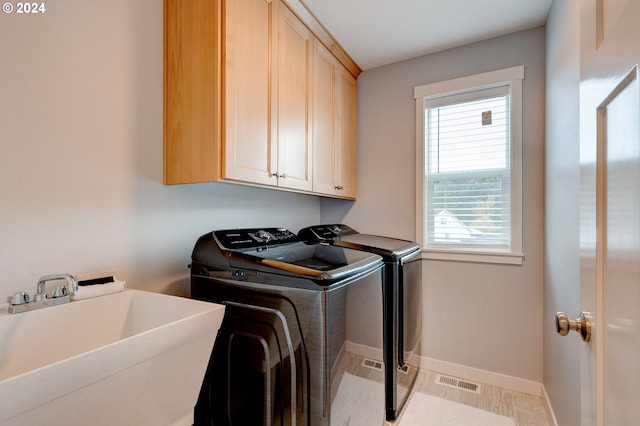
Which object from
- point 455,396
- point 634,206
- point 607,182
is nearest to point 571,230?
point 607,182

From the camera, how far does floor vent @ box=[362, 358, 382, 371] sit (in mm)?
1452

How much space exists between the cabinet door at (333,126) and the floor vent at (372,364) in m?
1.08

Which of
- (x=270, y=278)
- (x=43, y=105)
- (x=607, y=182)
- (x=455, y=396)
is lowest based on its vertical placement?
(x=455, y=396)

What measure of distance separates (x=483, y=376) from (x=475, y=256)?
34.3 inches

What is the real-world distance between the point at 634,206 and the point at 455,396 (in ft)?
6.67

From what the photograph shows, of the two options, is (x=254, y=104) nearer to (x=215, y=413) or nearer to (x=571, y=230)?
(x=215, y=413)

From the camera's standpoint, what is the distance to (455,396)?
2037 mm

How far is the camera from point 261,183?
1553 mm

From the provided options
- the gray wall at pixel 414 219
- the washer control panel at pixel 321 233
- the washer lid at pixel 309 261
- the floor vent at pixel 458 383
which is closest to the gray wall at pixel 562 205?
the gray wall at pixel 414 219

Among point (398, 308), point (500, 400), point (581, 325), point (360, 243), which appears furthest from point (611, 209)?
point (500, 400)

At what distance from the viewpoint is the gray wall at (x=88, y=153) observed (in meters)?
1.02

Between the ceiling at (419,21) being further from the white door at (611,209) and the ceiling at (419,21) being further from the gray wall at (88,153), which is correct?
the white door at (611,209)

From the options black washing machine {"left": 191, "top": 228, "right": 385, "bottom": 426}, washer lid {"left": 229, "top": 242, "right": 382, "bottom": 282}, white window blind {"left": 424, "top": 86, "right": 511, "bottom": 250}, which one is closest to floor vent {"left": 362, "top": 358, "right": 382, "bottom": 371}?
black washing machine {"left": 191, "top": 228, "right": 385, "bottom": 426}

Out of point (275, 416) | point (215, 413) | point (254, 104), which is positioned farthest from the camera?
point (254, 104)
